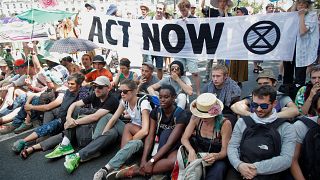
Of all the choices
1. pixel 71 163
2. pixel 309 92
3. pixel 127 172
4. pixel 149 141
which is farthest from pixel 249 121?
Answer: pixel 71 163

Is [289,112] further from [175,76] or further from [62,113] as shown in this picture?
[62,113]

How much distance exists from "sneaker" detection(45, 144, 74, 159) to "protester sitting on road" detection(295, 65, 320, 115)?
3.36 m

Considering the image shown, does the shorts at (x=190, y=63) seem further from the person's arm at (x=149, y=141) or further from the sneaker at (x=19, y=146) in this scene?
the sneaker at (x=19, y=146)

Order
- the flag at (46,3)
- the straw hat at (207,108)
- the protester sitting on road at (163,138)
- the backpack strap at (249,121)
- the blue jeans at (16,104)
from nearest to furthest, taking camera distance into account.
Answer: the backpack strap at (249,121), the straw hat at (207,108), the protester sitting on road at (163,138), the blue jeans at (16,104), the flag at (46,3)

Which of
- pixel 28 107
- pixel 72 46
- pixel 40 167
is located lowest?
pixel 40 167

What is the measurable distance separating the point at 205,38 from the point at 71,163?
119 inches

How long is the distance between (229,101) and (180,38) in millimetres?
1960

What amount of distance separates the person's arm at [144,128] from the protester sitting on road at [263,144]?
4.13ft

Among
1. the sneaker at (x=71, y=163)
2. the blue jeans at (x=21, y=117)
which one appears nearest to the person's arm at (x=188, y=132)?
the sneaker at (x=71, y=163)

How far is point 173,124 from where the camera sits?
380cm

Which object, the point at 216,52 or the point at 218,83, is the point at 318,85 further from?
the point at 216,52

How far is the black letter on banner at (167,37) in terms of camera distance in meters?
5.43

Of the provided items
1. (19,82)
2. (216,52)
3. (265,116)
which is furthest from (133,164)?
(19,82)

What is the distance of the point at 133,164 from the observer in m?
3.88
